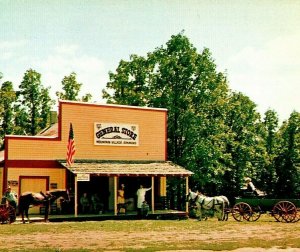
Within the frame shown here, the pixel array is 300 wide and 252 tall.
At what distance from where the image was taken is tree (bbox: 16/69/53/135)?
135 ft

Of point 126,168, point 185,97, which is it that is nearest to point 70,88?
point 185,97

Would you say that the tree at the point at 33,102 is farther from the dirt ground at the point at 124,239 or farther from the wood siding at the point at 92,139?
the dirt ground at the point at 124,239

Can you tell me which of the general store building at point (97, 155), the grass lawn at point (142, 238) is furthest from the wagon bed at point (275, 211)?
the general store building at point (97, 155)

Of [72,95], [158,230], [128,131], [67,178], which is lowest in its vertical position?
[158,230]

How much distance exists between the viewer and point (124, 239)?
14.7 metres

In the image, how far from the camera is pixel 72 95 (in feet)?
137

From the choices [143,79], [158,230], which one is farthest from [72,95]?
[158,230]

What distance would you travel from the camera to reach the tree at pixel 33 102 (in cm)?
4128

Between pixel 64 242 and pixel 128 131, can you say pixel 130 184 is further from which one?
pixel 64 242

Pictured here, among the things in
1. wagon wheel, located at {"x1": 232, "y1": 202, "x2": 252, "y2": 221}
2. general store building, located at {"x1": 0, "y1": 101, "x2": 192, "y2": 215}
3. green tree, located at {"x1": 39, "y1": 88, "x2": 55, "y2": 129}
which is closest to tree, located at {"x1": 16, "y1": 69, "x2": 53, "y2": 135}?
green tree, located at {"x1": 39, "y1": 88, "x2": 55, "y2": 129}

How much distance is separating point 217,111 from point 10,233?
22.8 metres

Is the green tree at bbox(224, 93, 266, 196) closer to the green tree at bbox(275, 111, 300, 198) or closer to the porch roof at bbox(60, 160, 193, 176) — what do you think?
the green tree at bbox(275, 111, 300, 198)

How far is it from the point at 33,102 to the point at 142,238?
1145 inches

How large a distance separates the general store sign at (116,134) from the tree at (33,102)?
15.3 m
